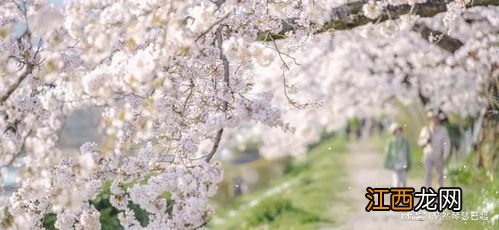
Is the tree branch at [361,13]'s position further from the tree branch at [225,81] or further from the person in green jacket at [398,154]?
the person in green jacket at [398,154]

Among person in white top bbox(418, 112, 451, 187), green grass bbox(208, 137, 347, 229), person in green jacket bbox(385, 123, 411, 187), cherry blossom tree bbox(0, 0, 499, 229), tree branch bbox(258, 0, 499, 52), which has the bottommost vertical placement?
green grass bbox(208, 137, 347, 229)

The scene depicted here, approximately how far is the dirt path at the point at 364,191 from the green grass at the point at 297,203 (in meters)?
0.30

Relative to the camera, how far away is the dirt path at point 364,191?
454 inches

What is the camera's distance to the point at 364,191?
1741 centimetres

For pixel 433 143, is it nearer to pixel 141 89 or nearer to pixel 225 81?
pixel 225 81

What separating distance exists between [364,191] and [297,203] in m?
1.63

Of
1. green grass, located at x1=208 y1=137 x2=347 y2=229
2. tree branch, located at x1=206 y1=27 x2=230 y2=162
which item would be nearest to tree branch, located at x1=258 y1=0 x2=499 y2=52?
tree branch, located at x1=206 y1=27 x2=230 y2=162

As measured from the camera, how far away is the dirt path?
37.8ft

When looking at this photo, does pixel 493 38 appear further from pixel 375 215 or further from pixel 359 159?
pixel 359 159

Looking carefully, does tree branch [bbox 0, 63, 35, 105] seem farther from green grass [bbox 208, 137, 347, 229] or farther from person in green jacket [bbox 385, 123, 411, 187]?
person in green jacket [bbox 385, 123, 411, 187]

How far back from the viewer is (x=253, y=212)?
15609mm

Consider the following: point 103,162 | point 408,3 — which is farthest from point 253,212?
point 103,162

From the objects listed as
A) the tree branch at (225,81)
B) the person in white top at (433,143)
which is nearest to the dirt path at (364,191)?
the person in white top at (433,143)

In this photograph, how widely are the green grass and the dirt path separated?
0.30 metres
